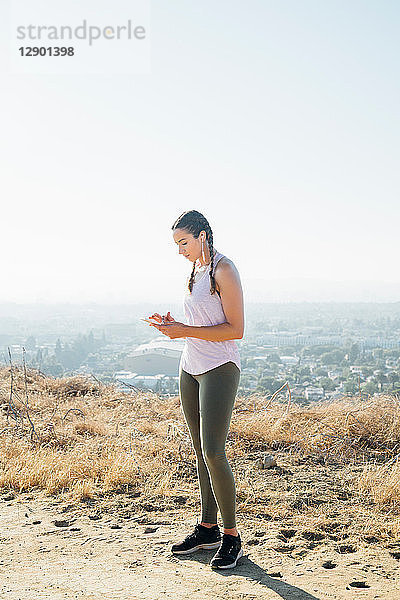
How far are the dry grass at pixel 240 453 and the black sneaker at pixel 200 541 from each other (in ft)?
2.29

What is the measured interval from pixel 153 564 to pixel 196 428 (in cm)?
74

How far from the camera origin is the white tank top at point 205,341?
10.2 feet

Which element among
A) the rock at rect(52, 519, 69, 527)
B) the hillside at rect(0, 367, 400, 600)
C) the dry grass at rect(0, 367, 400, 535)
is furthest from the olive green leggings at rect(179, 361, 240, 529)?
the rock at rect(52, 519, 69, 527)

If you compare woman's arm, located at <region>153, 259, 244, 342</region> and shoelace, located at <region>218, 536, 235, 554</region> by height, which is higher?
woman's arm, located at <region>153, 259, 244, 342</region>

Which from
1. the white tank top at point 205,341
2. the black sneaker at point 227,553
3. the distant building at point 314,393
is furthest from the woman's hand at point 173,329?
the distant building at point 314,393

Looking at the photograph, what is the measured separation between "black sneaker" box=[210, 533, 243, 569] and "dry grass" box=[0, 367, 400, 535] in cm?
80

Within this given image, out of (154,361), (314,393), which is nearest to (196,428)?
(314,393)

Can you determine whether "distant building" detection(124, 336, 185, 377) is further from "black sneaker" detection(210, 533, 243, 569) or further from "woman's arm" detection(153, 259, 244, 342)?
"woman's arm" detection(153, 259, 244, 342)

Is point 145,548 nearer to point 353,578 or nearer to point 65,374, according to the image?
point 353,578

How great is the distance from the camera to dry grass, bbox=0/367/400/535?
4336 millimetres

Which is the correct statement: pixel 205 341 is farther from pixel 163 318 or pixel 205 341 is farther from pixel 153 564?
pixel 153 564

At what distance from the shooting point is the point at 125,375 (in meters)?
10.2

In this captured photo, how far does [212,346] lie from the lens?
3111mm

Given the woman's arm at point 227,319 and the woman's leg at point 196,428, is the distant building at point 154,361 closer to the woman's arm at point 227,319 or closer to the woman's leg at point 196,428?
the woman's leg at point 196,428
